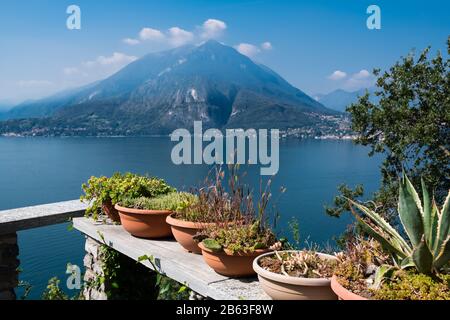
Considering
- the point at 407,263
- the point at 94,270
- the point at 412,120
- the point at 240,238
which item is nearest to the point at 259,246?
the point at 240,238

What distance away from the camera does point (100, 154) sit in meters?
89.8

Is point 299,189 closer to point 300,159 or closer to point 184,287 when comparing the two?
point 300,159

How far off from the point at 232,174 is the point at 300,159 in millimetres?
78049

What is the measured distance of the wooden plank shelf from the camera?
A: 9.32ft

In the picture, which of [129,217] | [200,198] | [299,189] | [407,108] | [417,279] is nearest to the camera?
[417,279]

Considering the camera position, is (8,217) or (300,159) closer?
(8,217)

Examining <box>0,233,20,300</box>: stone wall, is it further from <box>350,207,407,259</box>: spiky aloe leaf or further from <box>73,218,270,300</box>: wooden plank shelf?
<box>350,207,407,259</box>: spiky aloe leaf

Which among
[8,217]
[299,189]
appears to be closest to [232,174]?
[8,217]

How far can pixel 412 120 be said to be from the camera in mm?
12883

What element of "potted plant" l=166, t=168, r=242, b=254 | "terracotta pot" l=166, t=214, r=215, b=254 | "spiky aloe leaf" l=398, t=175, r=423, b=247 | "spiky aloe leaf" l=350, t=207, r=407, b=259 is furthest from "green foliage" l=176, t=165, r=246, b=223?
"spiky aloe leaf" l=398, t=175, r=423, b=247

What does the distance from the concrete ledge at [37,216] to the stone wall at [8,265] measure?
0.11 meters

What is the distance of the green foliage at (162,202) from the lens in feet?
13.4

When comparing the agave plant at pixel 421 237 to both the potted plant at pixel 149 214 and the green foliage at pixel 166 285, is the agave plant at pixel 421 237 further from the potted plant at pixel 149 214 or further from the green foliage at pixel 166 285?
the potted plant at pixel 149 214

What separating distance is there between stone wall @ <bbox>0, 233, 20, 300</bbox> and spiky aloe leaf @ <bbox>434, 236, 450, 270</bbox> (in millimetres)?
3986
